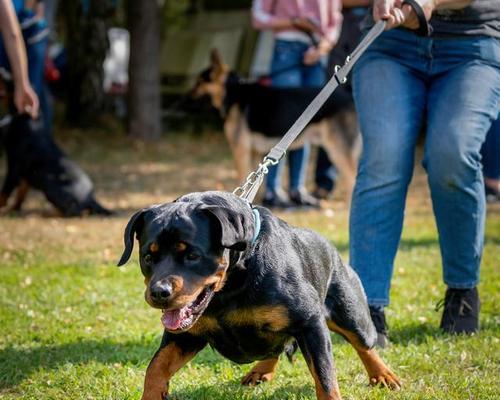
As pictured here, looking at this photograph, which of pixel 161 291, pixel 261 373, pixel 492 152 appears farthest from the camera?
pixel 492 152

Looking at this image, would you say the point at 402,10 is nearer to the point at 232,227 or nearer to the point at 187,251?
the point at 232,227

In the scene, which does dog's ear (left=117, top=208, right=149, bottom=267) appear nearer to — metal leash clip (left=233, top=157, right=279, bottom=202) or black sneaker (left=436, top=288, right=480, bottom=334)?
metal leash clip (left=233, top=157, right=279, bottom=202)

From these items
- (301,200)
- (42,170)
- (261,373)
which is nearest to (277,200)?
(301,200)

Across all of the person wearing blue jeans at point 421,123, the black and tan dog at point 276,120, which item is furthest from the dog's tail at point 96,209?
the person wearing blue jeans at point 421,123

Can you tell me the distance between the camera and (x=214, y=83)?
34.8 feet

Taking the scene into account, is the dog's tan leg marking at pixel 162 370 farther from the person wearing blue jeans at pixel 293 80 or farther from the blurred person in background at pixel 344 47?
the person wearing blue jeans at pixel 293 80

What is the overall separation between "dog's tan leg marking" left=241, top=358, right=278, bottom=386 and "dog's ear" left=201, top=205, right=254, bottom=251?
1056 millimetres

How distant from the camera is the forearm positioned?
6.14 m

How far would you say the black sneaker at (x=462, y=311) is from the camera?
4.62 metres

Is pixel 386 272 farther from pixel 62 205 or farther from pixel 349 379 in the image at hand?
pixel 62 205

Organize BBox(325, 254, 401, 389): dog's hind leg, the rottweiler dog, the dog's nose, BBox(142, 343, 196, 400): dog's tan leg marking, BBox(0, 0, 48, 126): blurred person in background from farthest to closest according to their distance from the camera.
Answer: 1. BBox(0, 0, 48, 126): blurred person in background
2. BBox(325, 254, 401, 389): dog's hind leg
3. BBox(142, 343, 196, 400): dog's tan leg marking
4. the rottweiler dog
5. the dog's nose

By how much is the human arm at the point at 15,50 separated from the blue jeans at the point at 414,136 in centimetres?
301

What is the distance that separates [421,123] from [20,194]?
6.10 m

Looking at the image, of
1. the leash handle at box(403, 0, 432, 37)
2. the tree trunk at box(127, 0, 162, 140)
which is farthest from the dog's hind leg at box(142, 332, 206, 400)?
the tree trunk at box(127, 0, 162, 140)
